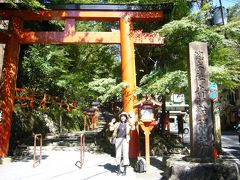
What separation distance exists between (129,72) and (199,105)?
4516mm

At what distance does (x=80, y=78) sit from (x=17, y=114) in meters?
4.41

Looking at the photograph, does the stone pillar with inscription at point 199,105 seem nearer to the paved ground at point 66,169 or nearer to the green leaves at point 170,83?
the paved ground at point 66,169

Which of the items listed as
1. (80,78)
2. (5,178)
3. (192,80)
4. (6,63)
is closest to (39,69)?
(80,78)

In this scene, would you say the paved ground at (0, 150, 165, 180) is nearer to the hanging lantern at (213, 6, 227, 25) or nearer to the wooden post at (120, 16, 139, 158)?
the wooden post at (120, 16, 139, 158)

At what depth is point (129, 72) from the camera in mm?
11688

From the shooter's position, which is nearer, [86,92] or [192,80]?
[192,80]

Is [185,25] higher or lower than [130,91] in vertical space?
higher

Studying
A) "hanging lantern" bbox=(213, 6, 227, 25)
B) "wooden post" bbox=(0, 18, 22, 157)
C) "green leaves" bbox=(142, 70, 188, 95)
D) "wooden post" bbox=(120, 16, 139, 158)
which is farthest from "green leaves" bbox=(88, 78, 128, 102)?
"hanging lantern" bbox=(213, 6, 227, 25)

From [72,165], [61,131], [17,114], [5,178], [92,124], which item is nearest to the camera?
[5,178]

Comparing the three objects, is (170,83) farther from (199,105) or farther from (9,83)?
(9,83)

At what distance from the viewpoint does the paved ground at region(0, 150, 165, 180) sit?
28.5 feet

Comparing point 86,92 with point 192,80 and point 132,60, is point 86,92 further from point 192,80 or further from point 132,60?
point 192,80

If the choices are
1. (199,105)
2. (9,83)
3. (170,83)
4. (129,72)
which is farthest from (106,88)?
(199,105)

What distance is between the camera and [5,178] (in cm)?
841
